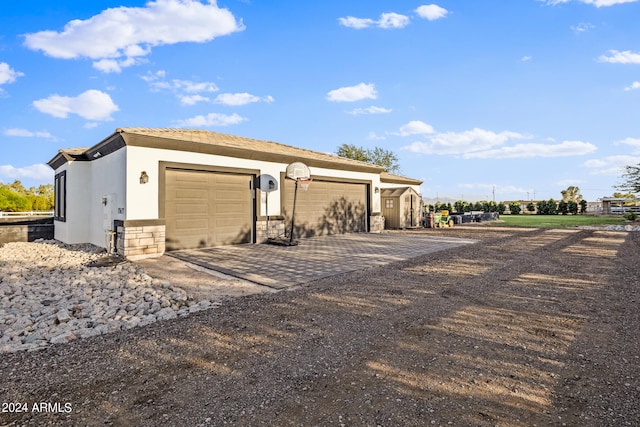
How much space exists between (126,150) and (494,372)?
930 centimetres

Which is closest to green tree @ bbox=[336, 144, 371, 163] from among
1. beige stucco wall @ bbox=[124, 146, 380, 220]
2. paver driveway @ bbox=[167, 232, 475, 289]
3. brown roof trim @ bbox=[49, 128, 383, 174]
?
brown roof trim @ bbox=[49, 128, 383, 174]

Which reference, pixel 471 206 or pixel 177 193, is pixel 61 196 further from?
pixel 471 206

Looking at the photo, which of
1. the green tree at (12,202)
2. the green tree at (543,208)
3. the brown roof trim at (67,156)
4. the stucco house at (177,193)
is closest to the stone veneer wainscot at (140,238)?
the stucco house at (177,193)

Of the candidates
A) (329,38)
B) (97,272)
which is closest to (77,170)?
(97,272)

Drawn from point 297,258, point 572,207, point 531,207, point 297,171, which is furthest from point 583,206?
point 297,258

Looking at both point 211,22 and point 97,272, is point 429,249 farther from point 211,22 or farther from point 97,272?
point 211,22

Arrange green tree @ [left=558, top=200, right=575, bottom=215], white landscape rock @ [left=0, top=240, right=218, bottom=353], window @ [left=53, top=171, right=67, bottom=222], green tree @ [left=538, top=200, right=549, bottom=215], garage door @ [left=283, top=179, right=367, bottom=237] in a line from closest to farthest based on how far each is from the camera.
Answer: white landscape rock @ [left=0, top=240, right=218, bottom=353] < window @ [left=53, top=171, right=67, bottom=222] < garage door @ [left=283, top=179, right=367, bottom=237] < green tree @ [left=558, top=200, right=575, bottom=215] < green tree @ [left=538, top=200, right=549, bottom=215]

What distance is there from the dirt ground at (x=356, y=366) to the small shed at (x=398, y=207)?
1274 cm

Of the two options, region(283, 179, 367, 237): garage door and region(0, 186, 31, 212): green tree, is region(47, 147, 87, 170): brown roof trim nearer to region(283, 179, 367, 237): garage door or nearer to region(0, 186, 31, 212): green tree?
region(283, 179, 367, 237): garage door

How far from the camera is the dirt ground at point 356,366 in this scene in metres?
2.16

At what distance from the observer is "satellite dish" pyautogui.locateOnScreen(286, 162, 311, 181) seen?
473 inches

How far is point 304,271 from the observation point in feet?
22.7

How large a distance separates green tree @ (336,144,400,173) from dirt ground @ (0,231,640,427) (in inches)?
1248

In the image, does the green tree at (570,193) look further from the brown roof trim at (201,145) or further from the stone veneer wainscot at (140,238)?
the stone veneer wainscot at (140,238)
